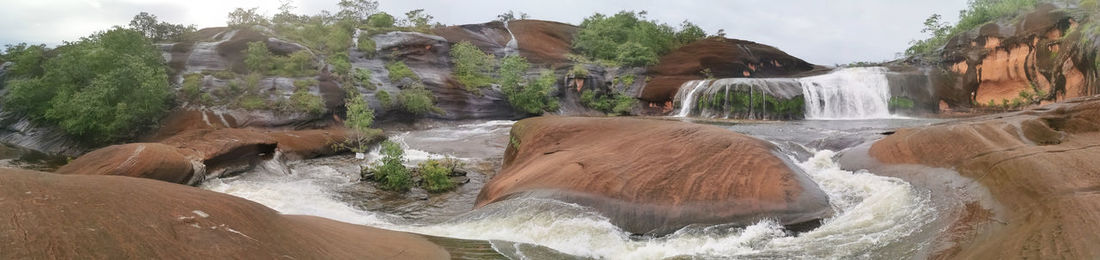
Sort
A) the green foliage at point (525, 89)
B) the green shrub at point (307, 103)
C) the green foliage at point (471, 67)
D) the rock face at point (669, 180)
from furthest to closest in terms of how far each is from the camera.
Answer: the green foliage at point (471, 67)
the green foliage at point (525, 89)
the green shrub at point (307, 103)
the rock face at point (669, 180)

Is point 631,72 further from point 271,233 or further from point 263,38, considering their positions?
point 271,233

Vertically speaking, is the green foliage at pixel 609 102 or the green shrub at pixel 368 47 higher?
the green shrub at pixel 368 47

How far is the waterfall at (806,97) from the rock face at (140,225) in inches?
893

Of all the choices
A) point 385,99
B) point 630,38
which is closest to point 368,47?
point 385,99

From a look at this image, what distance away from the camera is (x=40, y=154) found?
1748 cm

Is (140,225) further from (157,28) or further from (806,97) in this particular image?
(157,28)

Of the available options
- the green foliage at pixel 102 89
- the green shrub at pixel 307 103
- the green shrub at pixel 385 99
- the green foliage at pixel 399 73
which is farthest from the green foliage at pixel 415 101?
the green foliage at pixel 102 89

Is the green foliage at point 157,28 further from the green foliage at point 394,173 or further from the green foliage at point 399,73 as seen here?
the green foliage at point 394,173

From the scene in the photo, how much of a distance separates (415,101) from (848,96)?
1874cm

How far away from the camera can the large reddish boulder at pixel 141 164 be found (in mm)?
10078

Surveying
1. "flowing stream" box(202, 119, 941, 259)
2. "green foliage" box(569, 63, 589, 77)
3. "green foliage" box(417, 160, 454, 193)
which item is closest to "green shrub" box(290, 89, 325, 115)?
"flowing stream" box(202, 119, 941, 259)

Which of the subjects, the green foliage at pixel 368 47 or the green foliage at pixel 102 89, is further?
the green foliage at pixel 368 47

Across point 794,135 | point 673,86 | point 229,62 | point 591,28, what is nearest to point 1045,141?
point 794,135

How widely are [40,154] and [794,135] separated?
22041 millimetres
